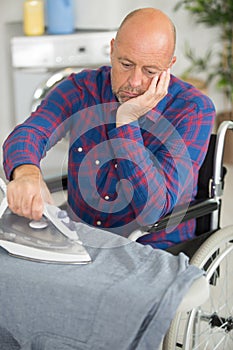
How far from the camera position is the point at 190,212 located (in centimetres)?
188

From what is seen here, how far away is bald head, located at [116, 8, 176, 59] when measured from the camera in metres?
1.84

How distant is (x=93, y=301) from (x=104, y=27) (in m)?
2.89

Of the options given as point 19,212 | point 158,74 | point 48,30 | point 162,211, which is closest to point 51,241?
point 19,212

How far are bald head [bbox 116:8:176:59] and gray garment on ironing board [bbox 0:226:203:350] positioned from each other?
66 centimetres

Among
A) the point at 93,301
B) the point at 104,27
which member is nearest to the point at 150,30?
the point at 93,301

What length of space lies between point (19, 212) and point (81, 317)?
0.35m

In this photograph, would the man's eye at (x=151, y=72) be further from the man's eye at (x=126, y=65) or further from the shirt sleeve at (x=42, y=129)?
the shirt sleeve at (x=42, y=129)

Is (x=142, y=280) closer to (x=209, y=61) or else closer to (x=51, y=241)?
(x=51, y=241)

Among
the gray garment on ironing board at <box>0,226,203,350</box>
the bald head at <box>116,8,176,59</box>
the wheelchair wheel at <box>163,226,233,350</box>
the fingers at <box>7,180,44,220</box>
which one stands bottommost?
the wheelchair wheel at <box>163,226,233,350</box>

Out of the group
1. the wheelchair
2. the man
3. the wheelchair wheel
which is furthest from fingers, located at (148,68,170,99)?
the wheelchair wheel

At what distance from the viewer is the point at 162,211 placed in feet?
5.95

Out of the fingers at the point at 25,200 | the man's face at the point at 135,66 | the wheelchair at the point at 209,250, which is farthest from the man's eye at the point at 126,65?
the fingers at the point at 25,200

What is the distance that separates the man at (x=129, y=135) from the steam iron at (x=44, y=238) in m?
0.12

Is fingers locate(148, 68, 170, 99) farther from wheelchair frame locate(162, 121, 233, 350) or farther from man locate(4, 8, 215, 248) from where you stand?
wheelchair frame locate(162, 121, 233, 350)
